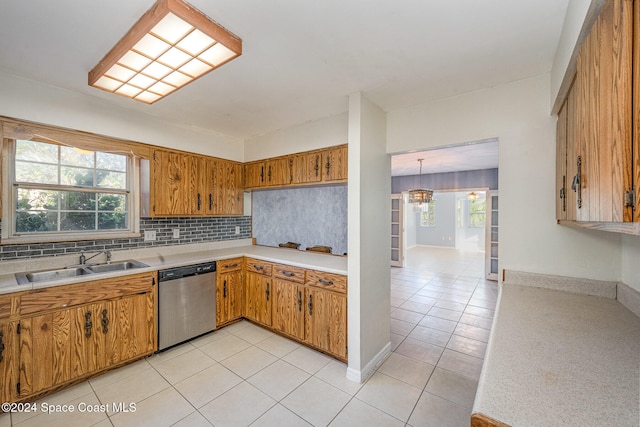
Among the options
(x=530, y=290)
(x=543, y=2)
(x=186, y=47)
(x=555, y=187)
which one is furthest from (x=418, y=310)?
(x=186, y=47)

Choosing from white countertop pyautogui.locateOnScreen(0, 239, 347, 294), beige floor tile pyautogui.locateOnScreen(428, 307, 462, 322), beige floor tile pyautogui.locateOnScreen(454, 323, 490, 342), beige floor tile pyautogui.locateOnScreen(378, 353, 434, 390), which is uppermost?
white countertop pyautogui.locateOnScreen(0, 239, 347, 294)

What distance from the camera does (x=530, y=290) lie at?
1.84 m

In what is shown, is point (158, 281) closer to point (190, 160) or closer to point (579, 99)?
point (190, 160)

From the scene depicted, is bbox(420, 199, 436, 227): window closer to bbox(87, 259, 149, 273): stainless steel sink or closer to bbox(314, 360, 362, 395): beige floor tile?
bbox(314, 360, 362, 395): beige floor tile

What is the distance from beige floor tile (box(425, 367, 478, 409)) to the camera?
2.03 meters

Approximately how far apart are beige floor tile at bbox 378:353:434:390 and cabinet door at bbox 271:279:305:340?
904 mm

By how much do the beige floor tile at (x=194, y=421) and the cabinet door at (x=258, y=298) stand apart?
1262 mm

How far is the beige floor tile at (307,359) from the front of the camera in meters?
2.44

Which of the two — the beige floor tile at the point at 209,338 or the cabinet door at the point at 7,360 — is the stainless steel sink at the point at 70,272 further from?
the beige floor tile at the point at 209,338

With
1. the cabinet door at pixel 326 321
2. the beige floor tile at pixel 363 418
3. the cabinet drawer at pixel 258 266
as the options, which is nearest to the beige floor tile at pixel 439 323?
the cabinet door at pixel 326 321

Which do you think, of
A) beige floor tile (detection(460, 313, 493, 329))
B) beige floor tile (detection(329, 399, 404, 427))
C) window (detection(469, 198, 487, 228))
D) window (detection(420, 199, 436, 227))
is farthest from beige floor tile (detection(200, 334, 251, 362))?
window (detection(469, 198, 487, 228))

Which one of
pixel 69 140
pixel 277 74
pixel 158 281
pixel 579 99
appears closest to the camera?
pixel 579 99

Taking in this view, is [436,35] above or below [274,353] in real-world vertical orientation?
above

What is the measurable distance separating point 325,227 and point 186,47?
8.75ft
